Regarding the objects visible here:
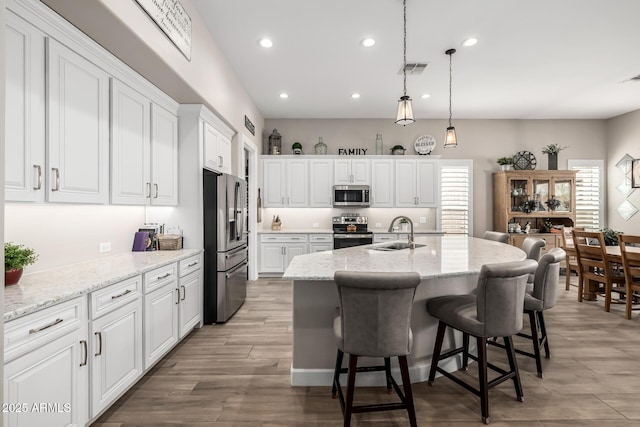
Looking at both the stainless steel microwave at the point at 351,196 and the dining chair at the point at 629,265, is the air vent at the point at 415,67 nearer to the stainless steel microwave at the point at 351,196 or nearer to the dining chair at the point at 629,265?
the stainless steel microwave at the point at 351,196

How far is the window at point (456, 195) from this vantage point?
263 inches

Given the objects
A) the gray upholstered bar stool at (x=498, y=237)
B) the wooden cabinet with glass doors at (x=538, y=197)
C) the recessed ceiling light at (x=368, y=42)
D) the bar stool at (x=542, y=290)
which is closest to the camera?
the bar stool at (x=542, y=290)

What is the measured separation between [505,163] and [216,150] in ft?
17.6

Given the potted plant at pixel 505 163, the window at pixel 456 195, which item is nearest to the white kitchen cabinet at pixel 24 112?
the window at pixel 456 195

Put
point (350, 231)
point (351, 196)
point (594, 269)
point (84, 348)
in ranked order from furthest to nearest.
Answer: point (351, 196)
point (350, 231)
point (594, 269)
point (84, 348)

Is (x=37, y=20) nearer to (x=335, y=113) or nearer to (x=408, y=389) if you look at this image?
(x=408, y=389)

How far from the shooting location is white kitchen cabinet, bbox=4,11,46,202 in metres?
1.70

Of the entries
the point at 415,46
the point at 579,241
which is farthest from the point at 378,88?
the point at 579,241

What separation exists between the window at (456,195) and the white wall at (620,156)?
2725 mm

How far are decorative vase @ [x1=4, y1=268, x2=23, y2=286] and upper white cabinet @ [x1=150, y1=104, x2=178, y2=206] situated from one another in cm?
144

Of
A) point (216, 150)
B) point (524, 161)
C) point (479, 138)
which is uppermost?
point (479, 138)

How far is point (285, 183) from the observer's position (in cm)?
640

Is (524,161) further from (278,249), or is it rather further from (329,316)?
(329,316)

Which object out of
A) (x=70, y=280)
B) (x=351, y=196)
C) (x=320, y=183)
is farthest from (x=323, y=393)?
(x=320, y=183)
